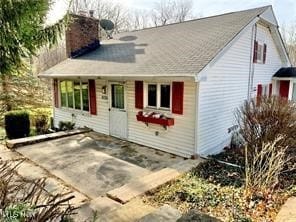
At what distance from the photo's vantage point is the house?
7660 mm

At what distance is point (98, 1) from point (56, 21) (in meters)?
27.4

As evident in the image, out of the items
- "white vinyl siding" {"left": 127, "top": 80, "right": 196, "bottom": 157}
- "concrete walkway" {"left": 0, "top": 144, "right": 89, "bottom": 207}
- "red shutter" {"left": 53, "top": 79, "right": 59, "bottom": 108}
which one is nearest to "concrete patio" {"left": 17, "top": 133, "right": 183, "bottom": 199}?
"concrete walkway" {"left": 0, "top": 144, "right": 89, "bottom": 207}

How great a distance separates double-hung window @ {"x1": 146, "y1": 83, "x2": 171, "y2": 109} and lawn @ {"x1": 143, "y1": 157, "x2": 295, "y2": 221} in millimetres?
2888

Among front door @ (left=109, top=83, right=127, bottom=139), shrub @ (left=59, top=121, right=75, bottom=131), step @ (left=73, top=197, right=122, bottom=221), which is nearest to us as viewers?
step @ (left=73, top=197, right=122, bottom=221)

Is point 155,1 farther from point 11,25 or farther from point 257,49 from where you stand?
point 11,25

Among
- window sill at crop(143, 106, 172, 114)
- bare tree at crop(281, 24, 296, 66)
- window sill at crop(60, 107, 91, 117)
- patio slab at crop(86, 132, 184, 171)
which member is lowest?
patio slab at crop(86, 132, 184, 171)

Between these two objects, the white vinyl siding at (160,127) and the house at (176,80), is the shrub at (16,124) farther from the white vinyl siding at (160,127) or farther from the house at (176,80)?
the white vinyl siding at (160,127)

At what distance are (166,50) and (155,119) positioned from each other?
9.73 feet

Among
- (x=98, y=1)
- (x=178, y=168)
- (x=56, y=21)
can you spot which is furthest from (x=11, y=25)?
(x=98, y=1)

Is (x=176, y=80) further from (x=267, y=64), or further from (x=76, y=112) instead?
(x=267, y=64)

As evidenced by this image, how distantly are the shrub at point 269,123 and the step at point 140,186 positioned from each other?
231 cm

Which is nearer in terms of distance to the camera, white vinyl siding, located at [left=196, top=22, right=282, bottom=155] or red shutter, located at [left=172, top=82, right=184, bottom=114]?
red shutter, located at [left=172, top=82, right=184, bottom=114]

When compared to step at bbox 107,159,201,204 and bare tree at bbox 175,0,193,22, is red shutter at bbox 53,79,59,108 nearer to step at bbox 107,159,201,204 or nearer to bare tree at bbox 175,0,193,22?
step at bbox 107,159,201,204

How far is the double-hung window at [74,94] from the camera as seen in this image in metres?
11.3
